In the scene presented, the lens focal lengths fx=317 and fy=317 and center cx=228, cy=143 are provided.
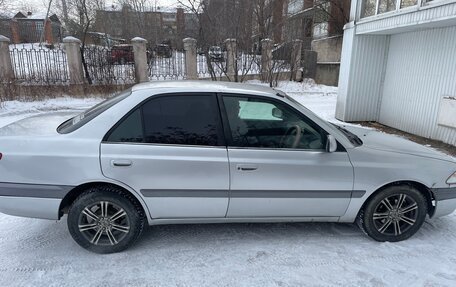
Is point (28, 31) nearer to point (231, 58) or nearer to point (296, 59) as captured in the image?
point (231, 58)

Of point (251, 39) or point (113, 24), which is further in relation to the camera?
point (113, 24)

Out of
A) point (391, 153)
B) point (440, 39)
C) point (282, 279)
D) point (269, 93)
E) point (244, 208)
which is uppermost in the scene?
point (440, 39)

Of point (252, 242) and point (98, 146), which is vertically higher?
point (98, 146)

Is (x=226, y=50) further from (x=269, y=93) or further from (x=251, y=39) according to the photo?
(x=269, y=93)

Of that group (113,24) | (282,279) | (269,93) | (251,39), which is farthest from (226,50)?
(113,24)

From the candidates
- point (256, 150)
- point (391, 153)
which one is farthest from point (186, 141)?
point (391, 153)

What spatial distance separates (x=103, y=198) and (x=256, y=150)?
1461mm

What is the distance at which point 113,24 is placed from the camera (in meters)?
31.0

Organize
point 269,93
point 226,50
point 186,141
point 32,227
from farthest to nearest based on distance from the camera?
1. point 226,50
2. point 32,227
3. point 269,93
4. point 186,141

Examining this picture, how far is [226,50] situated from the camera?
1562cm

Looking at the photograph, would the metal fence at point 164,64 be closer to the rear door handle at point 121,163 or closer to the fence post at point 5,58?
the fence post at point 5,58

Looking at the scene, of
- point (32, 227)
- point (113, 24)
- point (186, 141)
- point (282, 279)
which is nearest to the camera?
point (282, 279)

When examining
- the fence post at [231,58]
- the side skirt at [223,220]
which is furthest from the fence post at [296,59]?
the side skirt at [223,220]

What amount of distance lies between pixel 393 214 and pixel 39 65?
14.0 metres
